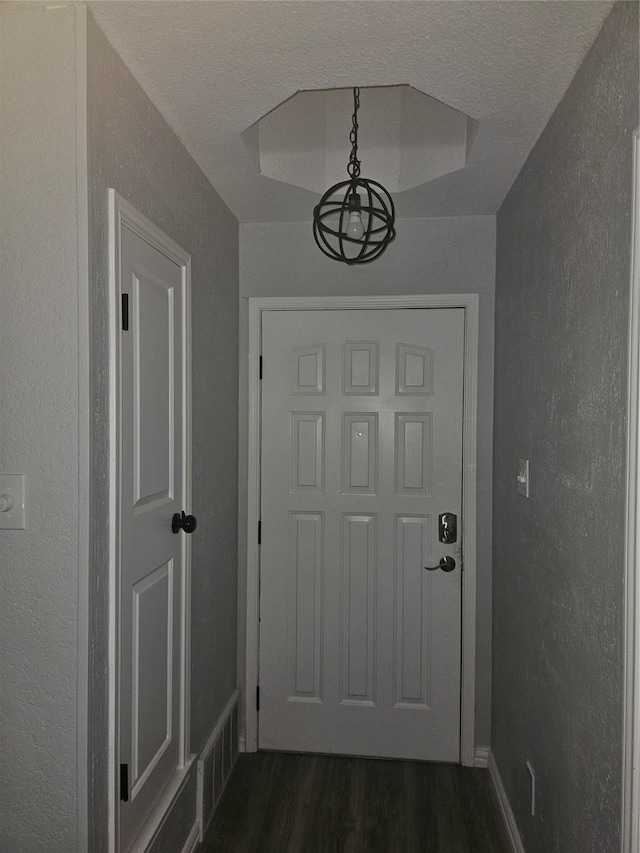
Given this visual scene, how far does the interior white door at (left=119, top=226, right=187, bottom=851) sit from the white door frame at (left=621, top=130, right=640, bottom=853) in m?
1.15

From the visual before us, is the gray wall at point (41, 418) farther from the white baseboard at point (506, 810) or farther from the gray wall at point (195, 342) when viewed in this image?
the white baseboard at point (506, 810)

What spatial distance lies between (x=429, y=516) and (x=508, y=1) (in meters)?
1.92

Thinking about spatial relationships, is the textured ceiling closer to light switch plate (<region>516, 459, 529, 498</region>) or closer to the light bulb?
the light bulb

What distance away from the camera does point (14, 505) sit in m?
1.41

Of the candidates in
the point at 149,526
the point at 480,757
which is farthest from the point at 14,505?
the point at 480,757

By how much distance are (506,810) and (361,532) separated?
1163 millimetres

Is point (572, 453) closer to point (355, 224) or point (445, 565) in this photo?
point (355, 224)

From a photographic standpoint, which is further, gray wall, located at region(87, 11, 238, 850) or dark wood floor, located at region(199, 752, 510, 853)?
dark wood floor, located at region(199, 752, 510, 853)

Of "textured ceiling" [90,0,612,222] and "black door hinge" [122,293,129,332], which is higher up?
"textured ceiling" [90,0,612,222]

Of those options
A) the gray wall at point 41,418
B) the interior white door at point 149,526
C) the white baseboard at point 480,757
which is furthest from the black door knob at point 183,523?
the white baseboard at point 480,757

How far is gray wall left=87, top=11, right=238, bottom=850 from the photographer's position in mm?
1461

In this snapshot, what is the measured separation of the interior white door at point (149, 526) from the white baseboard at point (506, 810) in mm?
1164

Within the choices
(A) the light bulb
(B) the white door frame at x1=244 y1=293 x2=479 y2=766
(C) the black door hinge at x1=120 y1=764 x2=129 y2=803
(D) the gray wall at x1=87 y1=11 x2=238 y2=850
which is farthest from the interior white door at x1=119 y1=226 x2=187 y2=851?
(B) the white door frame at x1=244 y1=293 x2=479 y2=766

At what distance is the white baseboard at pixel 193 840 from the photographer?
210 cm
